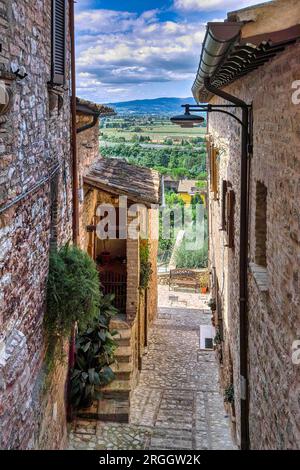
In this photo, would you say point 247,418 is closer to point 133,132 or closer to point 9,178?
point 9,178

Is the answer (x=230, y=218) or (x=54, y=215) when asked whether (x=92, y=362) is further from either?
(x=230, y=218)

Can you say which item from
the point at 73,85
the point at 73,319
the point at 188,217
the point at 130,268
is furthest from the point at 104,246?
the point at 188,217

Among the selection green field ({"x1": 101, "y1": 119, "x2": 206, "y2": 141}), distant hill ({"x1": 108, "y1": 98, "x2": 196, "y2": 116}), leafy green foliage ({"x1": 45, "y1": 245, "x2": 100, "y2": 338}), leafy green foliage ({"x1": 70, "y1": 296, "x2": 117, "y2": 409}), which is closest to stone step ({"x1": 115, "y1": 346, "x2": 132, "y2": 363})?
leafy green foliage ({"x1": 70, "y1": 296, "x2": 117, "y2": 409})

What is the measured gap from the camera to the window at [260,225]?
5371 mm

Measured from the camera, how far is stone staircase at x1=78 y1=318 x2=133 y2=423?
7.67 metres

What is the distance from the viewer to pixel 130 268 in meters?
9.48

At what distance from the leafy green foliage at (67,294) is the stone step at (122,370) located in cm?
265

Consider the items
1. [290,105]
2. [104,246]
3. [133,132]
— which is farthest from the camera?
[133,132]

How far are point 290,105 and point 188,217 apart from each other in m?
34.7

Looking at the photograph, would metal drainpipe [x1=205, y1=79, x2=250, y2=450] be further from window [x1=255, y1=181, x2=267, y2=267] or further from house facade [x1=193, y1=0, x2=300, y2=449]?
window [x1=255, y1=181, x2=267, y2=267]

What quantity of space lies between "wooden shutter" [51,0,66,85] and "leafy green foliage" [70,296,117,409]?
3770 millimetres

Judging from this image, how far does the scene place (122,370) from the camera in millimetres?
8438

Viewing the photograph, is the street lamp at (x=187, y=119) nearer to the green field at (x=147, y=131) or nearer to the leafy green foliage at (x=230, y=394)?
the leafy green foliage at (x=230, y=394)
